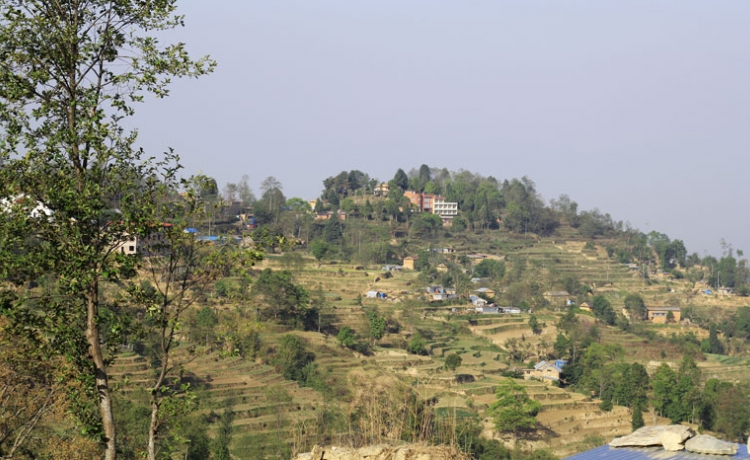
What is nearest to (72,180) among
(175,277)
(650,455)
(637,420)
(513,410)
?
(175,277)

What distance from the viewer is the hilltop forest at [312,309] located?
4547mm

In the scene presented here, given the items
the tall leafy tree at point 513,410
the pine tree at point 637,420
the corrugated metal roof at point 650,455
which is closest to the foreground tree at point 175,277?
the corrugated metal roof at point 650,455

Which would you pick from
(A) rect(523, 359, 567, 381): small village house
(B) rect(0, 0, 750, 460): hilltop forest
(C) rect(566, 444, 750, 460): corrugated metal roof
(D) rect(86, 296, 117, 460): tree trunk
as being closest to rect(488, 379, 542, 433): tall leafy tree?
(B) rect(0, 0, 750, 460): hilltop forest

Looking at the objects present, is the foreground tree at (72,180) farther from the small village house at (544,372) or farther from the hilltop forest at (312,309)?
the small village house at (544,372)

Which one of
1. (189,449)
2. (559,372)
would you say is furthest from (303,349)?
(189,449)

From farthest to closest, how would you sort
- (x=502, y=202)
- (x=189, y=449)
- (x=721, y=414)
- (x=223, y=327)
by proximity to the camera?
(x=502, y=202) < (x=721, y=414) < (x=189, y=449) < (x=223, y=327)

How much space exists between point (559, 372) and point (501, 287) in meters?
13.1

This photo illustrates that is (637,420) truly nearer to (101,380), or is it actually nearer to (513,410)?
(513,410)

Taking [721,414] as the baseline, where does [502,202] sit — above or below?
above

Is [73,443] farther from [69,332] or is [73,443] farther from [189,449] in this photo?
[189,449]

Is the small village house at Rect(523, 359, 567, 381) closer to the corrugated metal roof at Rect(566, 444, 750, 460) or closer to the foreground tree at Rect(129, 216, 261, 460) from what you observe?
the corrugated metal roof at Rect(566, 444, 750, 460)

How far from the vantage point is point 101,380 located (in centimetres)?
455

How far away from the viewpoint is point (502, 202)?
5700 centimetres

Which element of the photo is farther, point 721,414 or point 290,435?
point 721,414
